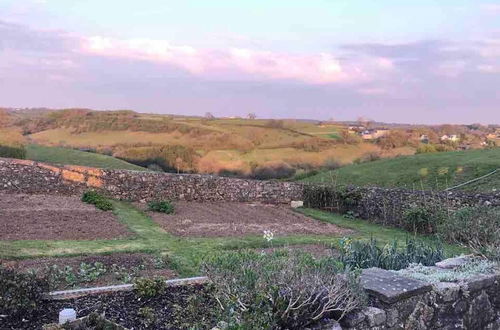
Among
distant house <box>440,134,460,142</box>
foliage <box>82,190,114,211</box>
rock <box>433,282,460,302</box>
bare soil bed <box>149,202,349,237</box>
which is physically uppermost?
distant house <box>440,134,460,142</box>

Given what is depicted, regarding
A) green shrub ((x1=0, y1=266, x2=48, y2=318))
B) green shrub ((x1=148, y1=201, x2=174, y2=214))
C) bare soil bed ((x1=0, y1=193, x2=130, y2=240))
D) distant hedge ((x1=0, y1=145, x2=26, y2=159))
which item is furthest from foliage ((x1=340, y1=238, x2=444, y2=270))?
distant hedge ((x1=0, y1=145, x2=26, y2=159))

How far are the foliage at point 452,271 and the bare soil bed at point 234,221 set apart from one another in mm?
5446

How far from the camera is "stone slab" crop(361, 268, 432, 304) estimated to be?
3924 millimetres

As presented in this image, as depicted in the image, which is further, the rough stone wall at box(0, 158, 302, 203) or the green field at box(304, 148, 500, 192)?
the green field at box(304, 148, 500, 192)

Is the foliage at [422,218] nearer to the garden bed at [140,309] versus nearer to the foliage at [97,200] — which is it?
the foliage at [97,200]

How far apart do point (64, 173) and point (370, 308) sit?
12388mm

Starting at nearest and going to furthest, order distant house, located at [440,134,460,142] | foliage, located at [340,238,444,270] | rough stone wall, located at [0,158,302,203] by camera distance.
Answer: foliage, located at [340,238,444,270]
rough stone wall, located at [0,158,302,203]
distant house, located at [440,134,460,142]

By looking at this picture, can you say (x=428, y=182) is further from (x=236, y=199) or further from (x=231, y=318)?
(x=231, y=318)

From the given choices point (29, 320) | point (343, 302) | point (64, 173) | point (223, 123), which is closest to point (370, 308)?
point (343, 302)

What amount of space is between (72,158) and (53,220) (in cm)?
1404

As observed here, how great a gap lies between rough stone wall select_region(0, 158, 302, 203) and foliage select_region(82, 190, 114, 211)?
0.97m

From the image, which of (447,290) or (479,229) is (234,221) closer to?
(479,229)

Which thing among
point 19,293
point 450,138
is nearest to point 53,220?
point 19,293

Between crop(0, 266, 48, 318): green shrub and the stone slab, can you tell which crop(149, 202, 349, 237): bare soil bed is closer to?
crop(0, 266, 48, 318): green shrub
